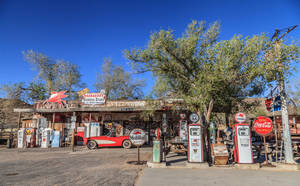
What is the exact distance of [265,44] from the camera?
853 centimetres

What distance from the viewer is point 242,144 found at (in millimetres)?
7840

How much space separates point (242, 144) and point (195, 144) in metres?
1.88

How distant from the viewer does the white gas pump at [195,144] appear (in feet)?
26.3

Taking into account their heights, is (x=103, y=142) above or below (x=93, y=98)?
below

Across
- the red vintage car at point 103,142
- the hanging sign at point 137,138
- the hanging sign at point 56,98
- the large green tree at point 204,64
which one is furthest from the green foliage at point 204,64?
the hanging sign at point 56,98

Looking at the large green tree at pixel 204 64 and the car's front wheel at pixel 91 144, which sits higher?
the large green tree at pixel 204 64

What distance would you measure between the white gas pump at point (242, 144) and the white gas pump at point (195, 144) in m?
1.43

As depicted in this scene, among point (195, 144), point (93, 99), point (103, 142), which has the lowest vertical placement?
point (103, 142)

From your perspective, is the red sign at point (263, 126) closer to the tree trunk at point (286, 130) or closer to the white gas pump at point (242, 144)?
the white gas pump at point (242, 144)

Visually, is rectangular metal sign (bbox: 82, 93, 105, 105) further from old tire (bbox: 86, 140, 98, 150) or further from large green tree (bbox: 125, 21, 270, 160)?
large green tree (bbox: 125, 21, 270, 160)

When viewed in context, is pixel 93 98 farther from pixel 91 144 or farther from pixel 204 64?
pixel 204 64

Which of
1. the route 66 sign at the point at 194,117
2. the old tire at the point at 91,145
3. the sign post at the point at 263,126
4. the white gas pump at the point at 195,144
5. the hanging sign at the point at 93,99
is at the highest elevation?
the hanging sign at the point at 93,99

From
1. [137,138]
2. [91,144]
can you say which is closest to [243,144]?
[137,138]

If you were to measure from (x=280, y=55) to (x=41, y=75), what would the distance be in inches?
1240
